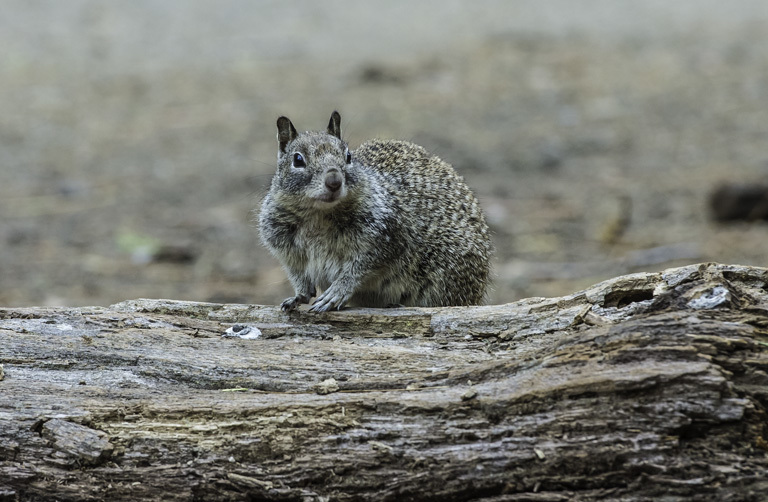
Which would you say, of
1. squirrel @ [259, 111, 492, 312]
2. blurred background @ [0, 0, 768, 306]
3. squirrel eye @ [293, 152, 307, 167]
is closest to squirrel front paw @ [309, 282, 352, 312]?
squirrel @ [259, 111, 492, 312]

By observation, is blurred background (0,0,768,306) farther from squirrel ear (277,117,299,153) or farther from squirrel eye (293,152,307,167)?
squirrel eye (293,152,307,167)

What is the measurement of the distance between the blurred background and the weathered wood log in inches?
107

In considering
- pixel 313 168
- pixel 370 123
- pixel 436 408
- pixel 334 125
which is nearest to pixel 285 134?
pixel 334 125

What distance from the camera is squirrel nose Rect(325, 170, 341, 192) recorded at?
16.1 feet

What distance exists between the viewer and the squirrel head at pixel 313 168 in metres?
4.99

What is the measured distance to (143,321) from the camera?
4672 mm

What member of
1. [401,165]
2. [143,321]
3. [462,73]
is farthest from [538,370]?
[462,73]

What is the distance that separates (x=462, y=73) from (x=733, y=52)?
456 cm

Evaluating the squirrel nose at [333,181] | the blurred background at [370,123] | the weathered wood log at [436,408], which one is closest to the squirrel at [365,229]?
the squirrel nose at [333,181]

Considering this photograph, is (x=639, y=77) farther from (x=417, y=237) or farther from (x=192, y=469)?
(x=192, y=469)

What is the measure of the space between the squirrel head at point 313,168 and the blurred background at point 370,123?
1666 millimetres

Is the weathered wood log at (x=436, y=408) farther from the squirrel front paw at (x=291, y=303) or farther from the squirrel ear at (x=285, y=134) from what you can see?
the squirrel ear at (x=285, y=134)

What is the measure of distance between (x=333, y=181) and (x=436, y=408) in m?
1.68

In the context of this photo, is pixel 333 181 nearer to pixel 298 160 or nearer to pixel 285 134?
pixel 298 160
